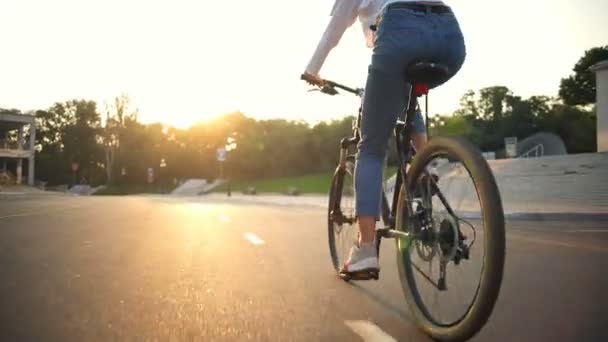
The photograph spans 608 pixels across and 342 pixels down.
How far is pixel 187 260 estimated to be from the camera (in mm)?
5125

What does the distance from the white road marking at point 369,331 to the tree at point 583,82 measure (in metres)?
67.0

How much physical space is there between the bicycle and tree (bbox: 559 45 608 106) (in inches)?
2622

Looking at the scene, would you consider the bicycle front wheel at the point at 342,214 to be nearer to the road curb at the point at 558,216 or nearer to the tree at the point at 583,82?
the road curb at the point at 558,216

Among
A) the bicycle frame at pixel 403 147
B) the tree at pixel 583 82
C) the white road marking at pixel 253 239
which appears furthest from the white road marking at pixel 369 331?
the tree at pixel 583 82

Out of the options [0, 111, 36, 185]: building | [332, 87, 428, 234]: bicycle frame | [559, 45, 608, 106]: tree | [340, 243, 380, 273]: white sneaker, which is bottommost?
[340, 243, 380, 273]: white sneaker

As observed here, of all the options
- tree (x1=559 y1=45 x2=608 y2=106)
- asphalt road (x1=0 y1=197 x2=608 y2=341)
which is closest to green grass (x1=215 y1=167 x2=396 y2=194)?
tree (x1=559 y1=45 x2=608 y2=106)

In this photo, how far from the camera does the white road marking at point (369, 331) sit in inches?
97.2

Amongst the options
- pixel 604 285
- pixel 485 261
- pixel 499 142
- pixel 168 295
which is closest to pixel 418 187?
pixel 485 261

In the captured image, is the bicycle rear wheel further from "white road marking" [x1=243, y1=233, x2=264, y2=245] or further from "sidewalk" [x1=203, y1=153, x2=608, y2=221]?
"sidewalk" [x1=203, y1=153, x2=608, y2=221]

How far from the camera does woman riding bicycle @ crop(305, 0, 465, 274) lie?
280cm

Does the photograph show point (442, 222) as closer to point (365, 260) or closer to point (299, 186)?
point (365, 260)

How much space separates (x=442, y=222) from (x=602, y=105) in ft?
Answer: 103

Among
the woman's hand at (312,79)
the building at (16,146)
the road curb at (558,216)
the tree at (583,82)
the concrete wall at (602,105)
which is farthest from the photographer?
the tree at (583,82)

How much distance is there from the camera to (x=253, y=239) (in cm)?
725
